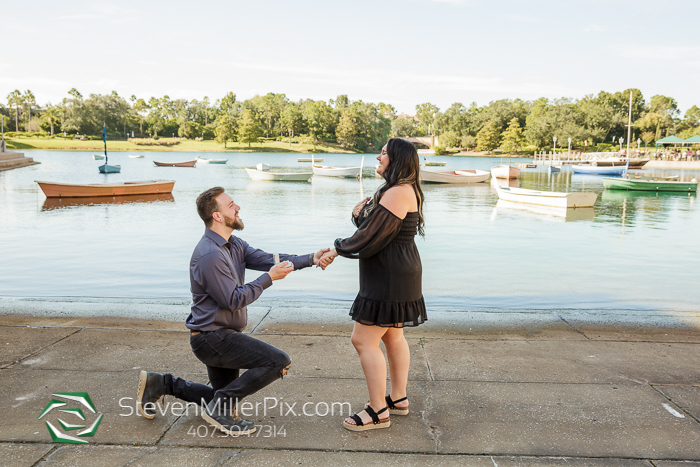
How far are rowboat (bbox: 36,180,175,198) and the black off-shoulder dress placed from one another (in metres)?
28.2

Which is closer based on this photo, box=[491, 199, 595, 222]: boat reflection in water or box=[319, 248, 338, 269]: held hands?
box=[319, 248, 338, 269]: held hands

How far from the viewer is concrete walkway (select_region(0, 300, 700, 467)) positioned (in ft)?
10.8

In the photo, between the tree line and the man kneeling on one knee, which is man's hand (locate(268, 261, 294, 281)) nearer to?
the man kneeling on one knee

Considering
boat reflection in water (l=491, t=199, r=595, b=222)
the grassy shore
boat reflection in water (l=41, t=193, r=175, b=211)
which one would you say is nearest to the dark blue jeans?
boat reflection in water (l=491, t=199, r=595, b=222)

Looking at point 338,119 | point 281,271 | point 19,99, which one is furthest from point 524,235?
point 19,99

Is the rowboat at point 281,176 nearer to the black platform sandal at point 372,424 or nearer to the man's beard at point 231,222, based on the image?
the man's beard at point 231,222

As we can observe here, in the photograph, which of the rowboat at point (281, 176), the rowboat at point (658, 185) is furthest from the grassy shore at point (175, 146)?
the rowboat at point (658, 185)

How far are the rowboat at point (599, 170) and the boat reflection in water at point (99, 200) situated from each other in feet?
149

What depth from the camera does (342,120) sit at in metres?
156

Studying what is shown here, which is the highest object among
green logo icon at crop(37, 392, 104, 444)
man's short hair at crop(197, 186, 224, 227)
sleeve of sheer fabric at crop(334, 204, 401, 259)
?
man's short hair at crop(197, 186, 224, 227)

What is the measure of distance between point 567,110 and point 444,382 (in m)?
124

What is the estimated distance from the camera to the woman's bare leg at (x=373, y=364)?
141 inches

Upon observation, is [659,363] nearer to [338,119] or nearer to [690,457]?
[690,457]

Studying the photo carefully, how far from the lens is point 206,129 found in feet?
525
